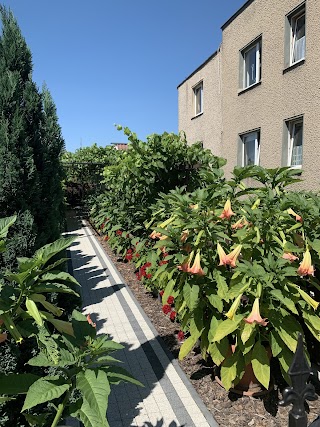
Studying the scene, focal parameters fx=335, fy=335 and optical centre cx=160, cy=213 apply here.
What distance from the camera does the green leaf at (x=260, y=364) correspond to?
2420 millimetres

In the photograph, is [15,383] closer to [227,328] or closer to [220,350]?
[227,328]

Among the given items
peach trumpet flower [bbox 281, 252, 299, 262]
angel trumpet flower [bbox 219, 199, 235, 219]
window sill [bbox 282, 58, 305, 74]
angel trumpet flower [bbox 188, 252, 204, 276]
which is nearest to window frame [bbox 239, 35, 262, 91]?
window sill [bbox 282, 58, 305, 74]

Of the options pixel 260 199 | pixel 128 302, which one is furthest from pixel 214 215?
pixel 128 302

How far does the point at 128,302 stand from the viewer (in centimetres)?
531

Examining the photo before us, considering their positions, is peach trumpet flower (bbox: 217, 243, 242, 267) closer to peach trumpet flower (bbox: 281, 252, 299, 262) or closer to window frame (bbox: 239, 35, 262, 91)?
peach trumpet flower (bbox: 281, 252, 299, 262)

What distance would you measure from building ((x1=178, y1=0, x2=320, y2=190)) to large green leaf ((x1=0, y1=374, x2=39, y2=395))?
6.35 metres

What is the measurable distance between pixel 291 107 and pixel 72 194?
13.0 meters

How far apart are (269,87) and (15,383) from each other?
28.3 ft

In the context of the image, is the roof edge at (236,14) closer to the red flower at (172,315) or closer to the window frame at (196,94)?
the window frame at (196,94)

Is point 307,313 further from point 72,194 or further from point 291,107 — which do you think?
point 72,194

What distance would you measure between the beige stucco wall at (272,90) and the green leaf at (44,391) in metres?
6.56

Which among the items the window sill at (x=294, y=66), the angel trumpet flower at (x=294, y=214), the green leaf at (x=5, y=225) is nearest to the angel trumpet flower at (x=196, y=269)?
the angel trumpet flower at (x=294, y=214)

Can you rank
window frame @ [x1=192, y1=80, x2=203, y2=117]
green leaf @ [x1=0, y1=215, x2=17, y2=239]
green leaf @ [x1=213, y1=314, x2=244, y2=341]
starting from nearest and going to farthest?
1. green leaf @ [x1=0, y1=215, x2=17, y2=239]
2. green leaf @ [x1=213, y1=314, x2=244, y2=341]
3. window frame @ [x1=192, y1=80, x2=203, y2=117]

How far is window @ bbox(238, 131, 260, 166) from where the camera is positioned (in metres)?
9.22
